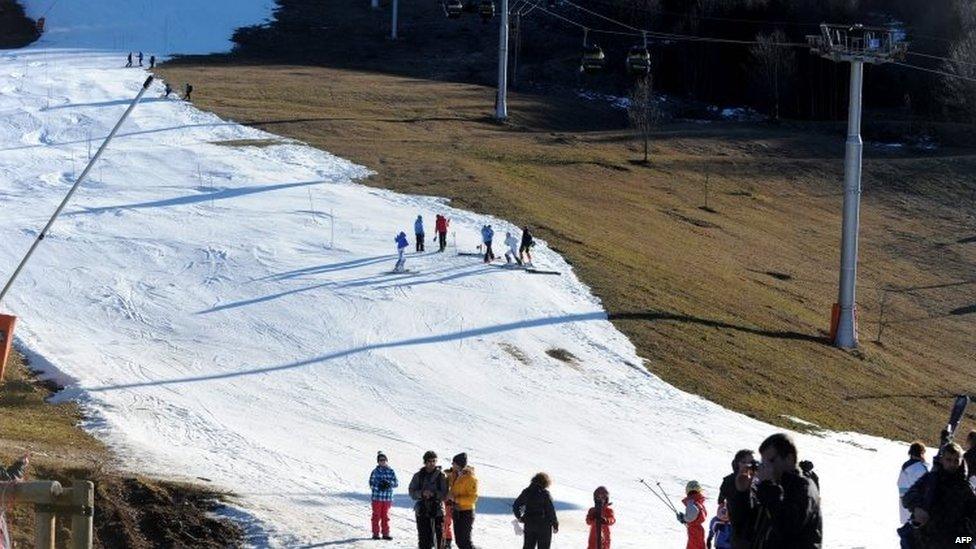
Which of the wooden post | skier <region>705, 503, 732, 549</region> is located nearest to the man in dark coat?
skier <region>705, 503, 732, 549</region>

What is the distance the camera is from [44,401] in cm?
2764

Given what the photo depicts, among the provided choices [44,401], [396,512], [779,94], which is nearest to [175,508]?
[396,512]

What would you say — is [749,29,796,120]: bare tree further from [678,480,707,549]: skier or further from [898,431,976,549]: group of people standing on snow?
[898,431,976,549]: group of people standing on snow

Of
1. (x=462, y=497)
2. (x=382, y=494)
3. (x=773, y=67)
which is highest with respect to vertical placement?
(x=773, y=67)

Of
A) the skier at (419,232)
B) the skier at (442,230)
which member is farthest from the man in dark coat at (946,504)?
the skier at (442,230)

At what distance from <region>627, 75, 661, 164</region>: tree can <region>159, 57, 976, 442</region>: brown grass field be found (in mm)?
926

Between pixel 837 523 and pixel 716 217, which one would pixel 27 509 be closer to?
pixel 837 523

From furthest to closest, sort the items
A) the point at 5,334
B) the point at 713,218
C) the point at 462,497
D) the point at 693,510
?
the point at 713,218 → the point at 5,334 → the point at 462,497 → the point at 693,510

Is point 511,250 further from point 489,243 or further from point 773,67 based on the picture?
point 773,67

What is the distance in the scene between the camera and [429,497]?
16.6 m

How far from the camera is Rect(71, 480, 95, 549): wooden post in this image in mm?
7453

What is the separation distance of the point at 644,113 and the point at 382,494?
180ft

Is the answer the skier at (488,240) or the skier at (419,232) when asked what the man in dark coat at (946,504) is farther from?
the skier at (419,232)

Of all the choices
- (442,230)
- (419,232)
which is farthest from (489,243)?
(419,232)
